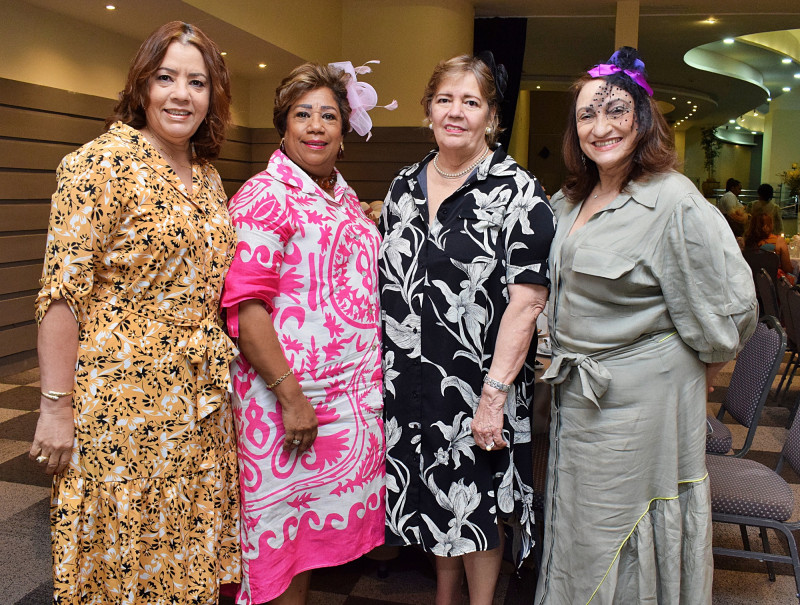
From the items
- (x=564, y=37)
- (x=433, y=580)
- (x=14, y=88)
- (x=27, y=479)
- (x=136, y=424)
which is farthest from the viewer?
(x=564, y=37)

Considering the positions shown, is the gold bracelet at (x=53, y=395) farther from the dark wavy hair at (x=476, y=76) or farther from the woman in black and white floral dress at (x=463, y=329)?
the dark wavy hair at (x=476, y=76)

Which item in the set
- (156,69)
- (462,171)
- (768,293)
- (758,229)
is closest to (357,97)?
(462,171)

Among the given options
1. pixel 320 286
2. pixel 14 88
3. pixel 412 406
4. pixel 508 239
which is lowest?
pixel 412 406

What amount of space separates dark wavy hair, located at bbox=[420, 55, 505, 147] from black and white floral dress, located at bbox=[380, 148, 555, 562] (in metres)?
0.16

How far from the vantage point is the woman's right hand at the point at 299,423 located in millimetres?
1958

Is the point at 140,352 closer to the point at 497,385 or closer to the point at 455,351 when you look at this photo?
the point at 455,351

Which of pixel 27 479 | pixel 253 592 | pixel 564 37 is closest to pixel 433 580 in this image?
pixel 253 592

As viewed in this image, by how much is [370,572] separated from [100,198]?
1.81 m

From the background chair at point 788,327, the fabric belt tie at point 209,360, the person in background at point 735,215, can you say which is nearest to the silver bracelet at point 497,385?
the fabric belt tie at point 209,360

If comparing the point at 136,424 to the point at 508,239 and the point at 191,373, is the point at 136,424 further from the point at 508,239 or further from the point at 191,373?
the point at 508,239

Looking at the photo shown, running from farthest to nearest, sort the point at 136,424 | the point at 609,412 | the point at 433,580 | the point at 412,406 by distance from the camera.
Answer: the point at 433,580
the point at 412,406
the point at 609,412
the point at 136,424

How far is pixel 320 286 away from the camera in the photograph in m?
2.00

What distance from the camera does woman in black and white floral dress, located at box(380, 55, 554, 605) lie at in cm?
201

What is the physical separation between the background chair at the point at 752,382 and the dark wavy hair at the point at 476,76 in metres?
1.40
